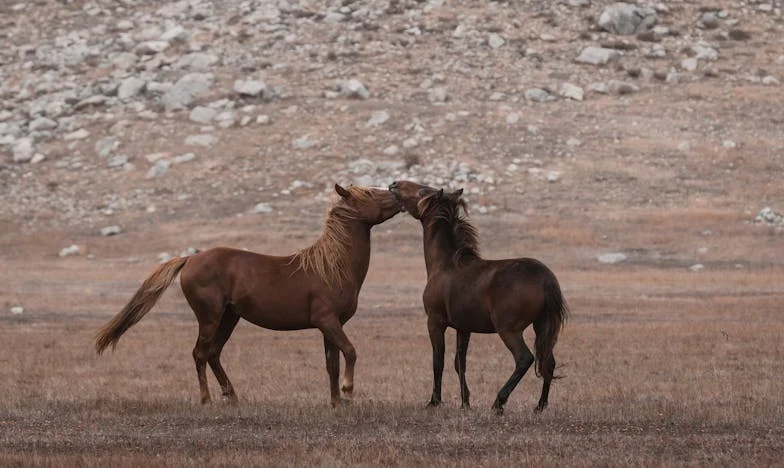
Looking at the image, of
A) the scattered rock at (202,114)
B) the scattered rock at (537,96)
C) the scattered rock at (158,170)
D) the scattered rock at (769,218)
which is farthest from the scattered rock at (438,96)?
the scattered rock at (769,218)

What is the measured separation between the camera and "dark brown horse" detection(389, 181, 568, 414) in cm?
1285

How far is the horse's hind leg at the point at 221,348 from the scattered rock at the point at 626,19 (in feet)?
145

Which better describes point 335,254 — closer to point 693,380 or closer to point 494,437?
point 494,437

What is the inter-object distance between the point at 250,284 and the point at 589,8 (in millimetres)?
46065

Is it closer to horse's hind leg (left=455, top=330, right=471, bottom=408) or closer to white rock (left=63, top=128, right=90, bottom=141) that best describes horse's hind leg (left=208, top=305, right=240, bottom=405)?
horse's hind leg (left=455, top=330, right=471, bottom=408)

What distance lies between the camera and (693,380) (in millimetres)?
17000

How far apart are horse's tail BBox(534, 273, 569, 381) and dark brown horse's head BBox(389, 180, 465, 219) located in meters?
1.53

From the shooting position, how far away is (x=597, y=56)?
181 feet

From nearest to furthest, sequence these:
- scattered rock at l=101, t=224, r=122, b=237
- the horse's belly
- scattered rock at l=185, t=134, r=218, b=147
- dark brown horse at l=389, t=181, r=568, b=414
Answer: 1. dark brown horse at l=389, t=181, r=568, b=414
2. the horse's belly
3. scattered rock at l=101, t=224, r=122, b=237
4. scattered rock at l=185, t=134, r=218, b=147

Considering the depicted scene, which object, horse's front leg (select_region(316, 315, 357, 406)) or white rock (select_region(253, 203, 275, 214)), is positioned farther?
white rock (select_region(253, 203, 275, 214))

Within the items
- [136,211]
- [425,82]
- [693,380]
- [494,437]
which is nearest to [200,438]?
[494,437]

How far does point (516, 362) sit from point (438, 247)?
1.68 metres

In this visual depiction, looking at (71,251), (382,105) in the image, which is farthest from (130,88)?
(71,251)

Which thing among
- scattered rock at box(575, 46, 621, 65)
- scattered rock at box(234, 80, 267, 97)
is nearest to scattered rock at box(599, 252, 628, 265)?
scattered rock at box(575, 46, 621, 65)
